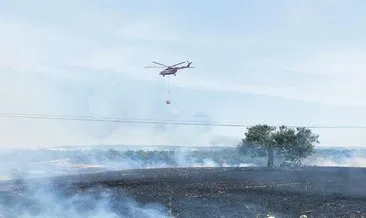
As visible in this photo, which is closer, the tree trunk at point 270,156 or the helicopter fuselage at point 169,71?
the helicopter fuselage at point 169,71

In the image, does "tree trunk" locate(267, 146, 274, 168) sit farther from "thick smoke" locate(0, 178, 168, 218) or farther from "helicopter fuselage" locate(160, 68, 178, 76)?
"helicopter fuselage" locate(160, 68, 178, 76)

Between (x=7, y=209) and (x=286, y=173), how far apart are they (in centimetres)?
5478

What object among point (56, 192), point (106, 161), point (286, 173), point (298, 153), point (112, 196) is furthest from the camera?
point (106, 161)

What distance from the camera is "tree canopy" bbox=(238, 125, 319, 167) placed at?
10669 cm

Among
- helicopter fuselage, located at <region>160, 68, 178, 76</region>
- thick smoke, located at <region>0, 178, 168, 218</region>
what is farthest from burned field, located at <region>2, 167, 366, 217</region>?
helicopter fuselage, located at <region>160, 68, 178, 76</region>

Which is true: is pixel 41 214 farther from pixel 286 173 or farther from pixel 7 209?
pixel 286 173

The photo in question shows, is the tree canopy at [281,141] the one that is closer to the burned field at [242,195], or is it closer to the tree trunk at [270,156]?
the tree trunk at [270,156]

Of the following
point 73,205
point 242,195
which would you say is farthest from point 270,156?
point 73,205

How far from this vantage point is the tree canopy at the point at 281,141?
107m

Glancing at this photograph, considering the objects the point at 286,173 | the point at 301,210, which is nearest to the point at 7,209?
the point at 301,210

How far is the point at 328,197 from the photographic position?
5238 cm

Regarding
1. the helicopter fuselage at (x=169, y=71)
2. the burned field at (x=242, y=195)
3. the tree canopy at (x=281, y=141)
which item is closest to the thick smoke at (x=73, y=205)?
the burned field at (x=242, y=195)

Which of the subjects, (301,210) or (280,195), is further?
(280,195)

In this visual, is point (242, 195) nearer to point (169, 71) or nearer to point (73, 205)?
point (169, 71)
